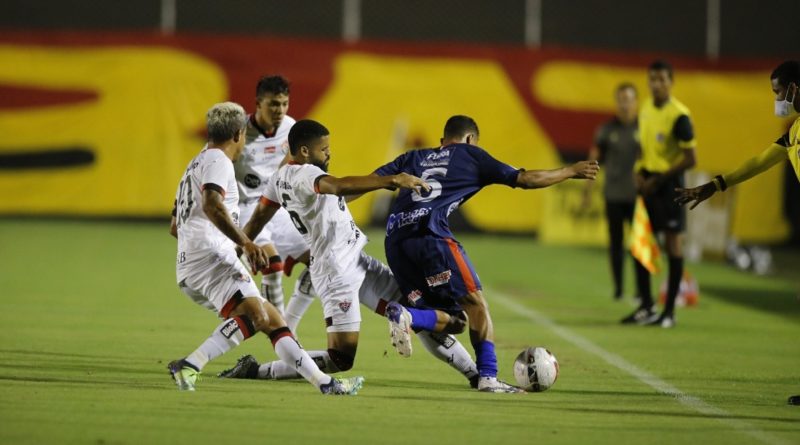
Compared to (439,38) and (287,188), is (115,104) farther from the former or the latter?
(287,188)

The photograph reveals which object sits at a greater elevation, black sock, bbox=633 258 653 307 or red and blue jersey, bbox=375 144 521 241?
red and blue jersey, bbox=375 144 521 241

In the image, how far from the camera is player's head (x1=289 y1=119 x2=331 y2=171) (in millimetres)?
8242

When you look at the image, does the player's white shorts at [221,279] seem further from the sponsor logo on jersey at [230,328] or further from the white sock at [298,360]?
the white sock at [298,360]

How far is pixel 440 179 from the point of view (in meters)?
8.38

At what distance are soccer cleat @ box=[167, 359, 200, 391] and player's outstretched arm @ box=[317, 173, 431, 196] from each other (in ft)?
4.60

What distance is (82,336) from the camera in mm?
10430

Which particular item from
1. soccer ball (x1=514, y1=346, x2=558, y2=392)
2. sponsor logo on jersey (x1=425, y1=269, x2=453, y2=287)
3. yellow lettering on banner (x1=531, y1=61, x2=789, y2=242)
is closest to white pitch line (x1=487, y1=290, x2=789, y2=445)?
soccer ball (x1=514, y1=346, x2=558, y2=392)

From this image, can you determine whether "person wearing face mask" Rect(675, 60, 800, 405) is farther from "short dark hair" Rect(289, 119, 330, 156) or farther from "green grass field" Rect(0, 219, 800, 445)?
"short dark hair" Rect(289, 119, 330, 156)

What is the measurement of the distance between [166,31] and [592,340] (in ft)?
46.4

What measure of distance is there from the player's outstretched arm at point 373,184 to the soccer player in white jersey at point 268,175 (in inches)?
68.8

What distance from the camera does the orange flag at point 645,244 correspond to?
12898mm

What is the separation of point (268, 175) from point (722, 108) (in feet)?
46.0

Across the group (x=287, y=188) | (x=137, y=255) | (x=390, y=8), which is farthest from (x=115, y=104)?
(x=287, y=188)

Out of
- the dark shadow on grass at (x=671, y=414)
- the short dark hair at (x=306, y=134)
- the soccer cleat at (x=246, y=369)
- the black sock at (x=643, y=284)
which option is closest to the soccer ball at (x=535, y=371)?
the dark shadow on grass at (x=671, y=414)
